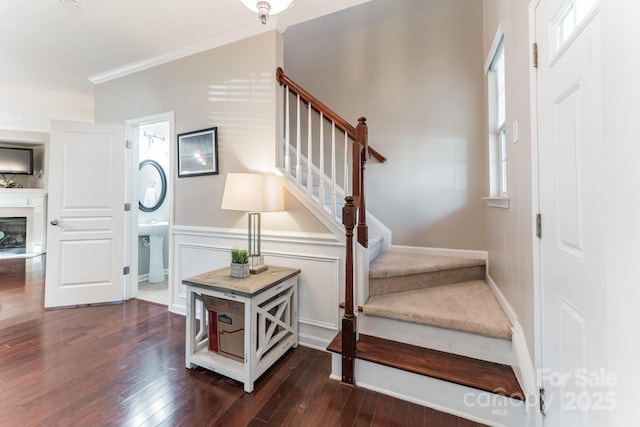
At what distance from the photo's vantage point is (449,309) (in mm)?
1743

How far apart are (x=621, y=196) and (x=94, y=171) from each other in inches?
160

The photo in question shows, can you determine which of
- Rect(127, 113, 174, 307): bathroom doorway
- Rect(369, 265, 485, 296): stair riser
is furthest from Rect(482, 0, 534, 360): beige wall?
Rect(127, 113, 174, 307): bathroom doorway

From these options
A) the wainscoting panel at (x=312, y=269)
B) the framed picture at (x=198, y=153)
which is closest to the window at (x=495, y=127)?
the wainscoting panel at (x=312, y=269)

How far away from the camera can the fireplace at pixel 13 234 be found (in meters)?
5.71

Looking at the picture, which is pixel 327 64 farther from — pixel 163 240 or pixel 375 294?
pixel 163 240

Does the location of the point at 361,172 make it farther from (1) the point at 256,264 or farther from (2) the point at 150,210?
(2) the point at 150,210

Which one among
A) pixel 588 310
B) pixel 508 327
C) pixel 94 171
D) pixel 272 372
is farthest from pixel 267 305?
pixel 94 171

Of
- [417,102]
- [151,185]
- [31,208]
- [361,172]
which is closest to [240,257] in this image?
[361,172]

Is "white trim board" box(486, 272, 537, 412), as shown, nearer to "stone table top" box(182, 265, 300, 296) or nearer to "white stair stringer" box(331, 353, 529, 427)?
"white stair stringer" box(331, 353, 529, 427)

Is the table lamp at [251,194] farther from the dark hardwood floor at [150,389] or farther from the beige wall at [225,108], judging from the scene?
the dark hardwood floor at [150,389]

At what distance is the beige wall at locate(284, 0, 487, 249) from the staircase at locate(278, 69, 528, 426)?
0.61 m

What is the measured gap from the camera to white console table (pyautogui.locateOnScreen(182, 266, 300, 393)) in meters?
1.66

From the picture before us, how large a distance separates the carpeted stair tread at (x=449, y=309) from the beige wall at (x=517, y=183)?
0.43 ft

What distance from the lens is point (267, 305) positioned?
181 centimetres
